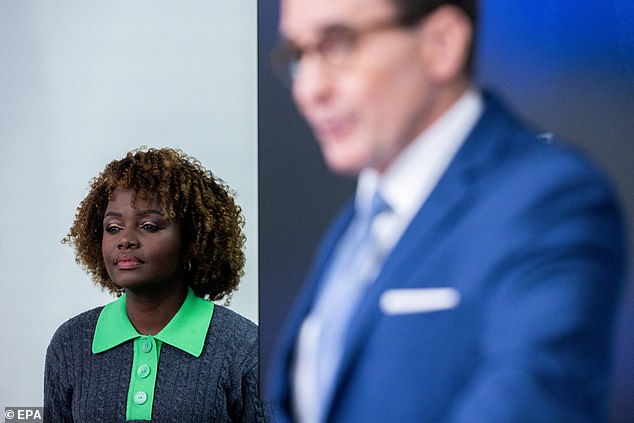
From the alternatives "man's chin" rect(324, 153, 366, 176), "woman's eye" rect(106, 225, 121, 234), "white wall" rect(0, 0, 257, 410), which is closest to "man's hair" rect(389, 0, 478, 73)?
"man's chin" rect(324, 153, 366, 176)

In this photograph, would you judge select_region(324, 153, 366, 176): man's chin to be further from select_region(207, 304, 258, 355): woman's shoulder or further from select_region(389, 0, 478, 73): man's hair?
select_region(207, 304, 258, 355): woman's shoulder

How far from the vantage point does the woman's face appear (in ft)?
8.23

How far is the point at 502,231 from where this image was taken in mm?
1842

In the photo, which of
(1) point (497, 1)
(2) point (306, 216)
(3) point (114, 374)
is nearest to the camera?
(1) point (497, 1)

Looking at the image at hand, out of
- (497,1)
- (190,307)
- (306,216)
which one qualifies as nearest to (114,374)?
(190,307)

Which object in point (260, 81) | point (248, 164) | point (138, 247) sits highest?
point (260, 81)

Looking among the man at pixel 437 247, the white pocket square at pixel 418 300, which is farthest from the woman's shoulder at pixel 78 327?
the white pocket square at pixel 418 300

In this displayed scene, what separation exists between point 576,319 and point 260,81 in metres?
0.84

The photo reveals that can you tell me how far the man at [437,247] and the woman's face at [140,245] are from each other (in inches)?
21.9

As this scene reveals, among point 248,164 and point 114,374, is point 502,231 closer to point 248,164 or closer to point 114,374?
point 248,164

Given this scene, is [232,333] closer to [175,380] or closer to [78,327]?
[175,380]

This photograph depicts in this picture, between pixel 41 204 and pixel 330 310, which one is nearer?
pixel 330 310

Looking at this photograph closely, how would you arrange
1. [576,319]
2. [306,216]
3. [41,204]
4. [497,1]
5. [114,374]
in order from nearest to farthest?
[576,319] → [497,1] → [306,216] → [114,374] → [41,204]

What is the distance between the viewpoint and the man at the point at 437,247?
180 centimetres
